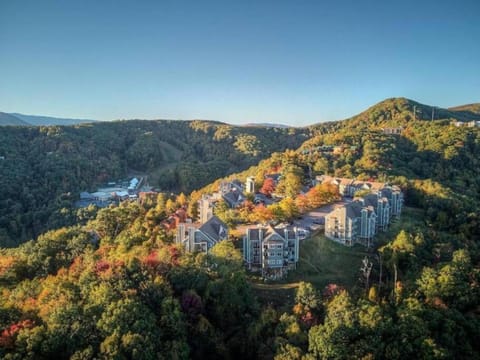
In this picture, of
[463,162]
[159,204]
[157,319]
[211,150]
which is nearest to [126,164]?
[211,150]

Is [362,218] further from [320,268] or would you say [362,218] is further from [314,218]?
[320,268]

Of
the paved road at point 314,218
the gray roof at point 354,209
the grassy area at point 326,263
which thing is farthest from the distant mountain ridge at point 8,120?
the gray roof at point 354,209

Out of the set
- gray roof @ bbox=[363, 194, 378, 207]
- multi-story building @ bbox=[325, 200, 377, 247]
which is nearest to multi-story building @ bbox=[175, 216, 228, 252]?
multi-story building @ bbox=[325, 200, 377, 247]

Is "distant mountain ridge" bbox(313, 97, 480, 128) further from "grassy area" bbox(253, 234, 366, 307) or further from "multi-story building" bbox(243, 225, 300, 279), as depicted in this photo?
"multi-story building" bbox(243, 225, 300, 279)

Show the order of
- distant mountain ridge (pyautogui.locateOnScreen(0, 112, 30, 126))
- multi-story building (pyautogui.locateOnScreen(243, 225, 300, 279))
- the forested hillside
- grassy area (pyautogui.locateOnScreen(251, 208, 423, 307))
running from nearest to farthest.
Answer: grassy area (pyautogui.locateOnScreen(251, 208, 423, 307)) < multi-story building (pyautogui.locateOnScreen(243, 225, 300, 279)) < the forested hillside < distant mountain ridge (pyautogui.locateOnScreen(0, 112, 30, 126))

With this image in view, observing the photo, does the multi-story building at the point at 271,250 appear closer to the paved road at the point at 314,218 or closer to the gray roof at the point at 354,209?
the gray roof at the point at 354,209

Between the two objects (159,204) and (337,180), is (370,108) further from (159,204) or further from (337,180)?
(159,204)

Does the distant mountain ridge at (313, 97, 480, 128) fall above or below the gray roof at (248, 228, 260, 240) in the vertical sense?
above
